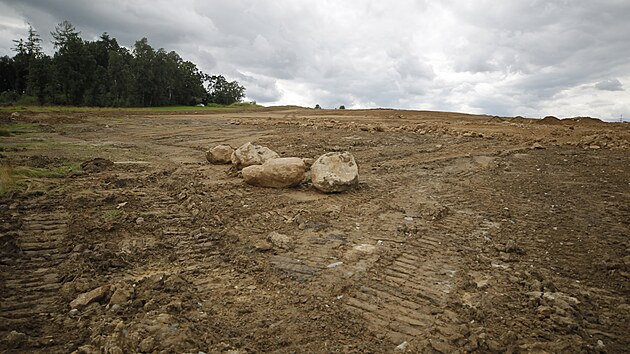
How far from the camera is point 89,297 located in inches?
119

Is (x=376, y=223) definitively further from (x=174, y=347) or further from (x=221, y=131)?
(x=221, y=131)

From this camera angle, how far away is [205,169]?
8.15 m

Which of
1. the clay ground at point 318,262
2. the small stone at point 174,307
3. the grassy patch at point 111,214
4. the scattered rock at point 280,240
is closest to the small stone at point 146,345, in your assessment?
the clay ground at point 318,262

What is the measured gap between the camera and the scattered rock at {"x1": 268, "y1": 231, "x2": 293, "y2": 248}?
417cm

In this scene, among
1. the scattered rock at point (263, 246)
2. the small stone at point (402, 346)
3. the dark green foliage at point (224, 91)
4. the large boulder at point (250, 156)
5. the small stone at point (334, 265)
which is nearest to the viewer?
the small stone at point (402, 346)

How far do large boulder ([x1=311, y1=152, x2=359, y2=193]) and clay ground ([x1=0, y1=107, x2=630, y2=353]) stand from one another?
0.20 m

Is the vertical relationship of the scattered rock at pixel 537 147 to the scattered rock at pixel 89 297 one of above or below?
above

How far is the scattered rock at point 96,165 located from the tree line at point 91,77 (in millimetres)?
45425

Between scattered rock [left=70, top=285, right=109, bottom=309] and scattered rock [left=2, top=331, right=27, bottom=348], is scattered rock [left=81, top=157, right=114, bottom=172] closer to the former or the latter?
scattered rock [left=70, top=285, right=109, bottom=309]

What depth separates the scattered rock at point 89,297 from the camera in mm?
2975

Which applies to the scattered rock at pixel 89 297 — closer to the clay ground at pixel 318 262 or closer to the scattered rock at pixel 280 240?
the clay ground at pixel 318 262

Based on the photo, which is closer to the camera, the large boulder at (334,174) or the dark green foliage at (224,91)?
the large boulder at (334,174)

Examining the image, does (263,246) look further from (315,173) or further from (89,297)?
(315,173)

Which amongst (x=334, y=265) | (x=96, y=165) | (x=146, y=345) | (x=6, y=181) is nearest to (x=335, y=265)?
(x=334, y=265)
